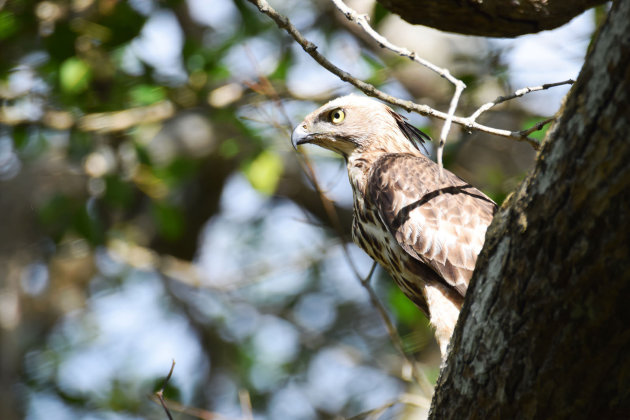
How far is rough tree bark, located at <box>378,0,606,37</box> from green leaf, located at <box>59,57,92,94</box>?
2760 millimetres

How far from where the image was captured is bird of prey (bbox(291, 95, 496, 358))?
354 cm

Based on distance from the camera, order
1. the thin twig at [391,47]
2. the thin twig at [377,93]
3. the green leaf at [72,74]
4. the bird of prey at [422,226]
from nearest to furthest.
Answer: the thin twig at [377,93] → the thin twig at [391,47] → the bird of prey at [422,226] → the green leaf at [72,74]

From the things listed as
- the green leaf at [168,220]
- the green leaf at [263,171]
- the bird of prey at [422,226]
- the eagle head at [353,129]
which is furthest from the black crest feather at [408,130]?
the green leaf at [168,220]

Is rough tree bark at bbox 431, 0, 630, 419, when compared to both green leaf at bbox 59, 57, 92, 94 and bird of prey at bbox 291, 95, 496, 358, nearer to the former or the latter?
bird of prey at bbox 291, 95, 496, 358

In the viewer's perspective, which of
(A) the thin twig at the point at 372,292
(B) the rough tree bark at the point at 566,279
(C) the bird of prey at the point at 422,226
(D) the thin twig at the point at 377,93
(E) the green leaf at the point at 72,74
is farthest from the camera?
(E) the green leaf at the point at 72,74

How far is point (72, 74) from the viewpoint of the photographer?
4.96 metres

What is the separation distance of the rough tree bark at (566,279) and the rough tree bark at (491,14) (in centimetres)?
107

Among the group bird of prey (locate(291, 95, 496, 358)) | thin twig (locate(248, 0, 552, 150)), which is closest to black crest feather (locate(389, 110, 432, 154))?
bird of prey (locate(291, 95, 496, 358))

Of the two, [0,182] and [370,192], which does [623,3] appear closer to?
[370,192]

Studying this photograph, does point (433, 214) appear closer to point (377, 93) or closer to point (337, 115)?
point (337, 115)

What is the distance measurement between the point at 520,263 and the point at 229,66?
4184 mm

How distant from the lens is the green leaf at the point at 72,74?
4.95 metres

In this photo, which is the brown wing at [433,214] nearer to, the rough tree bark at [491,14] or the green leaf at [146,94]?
the rough tree bark at [491,14]

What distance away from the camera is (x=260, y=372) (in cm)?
867
